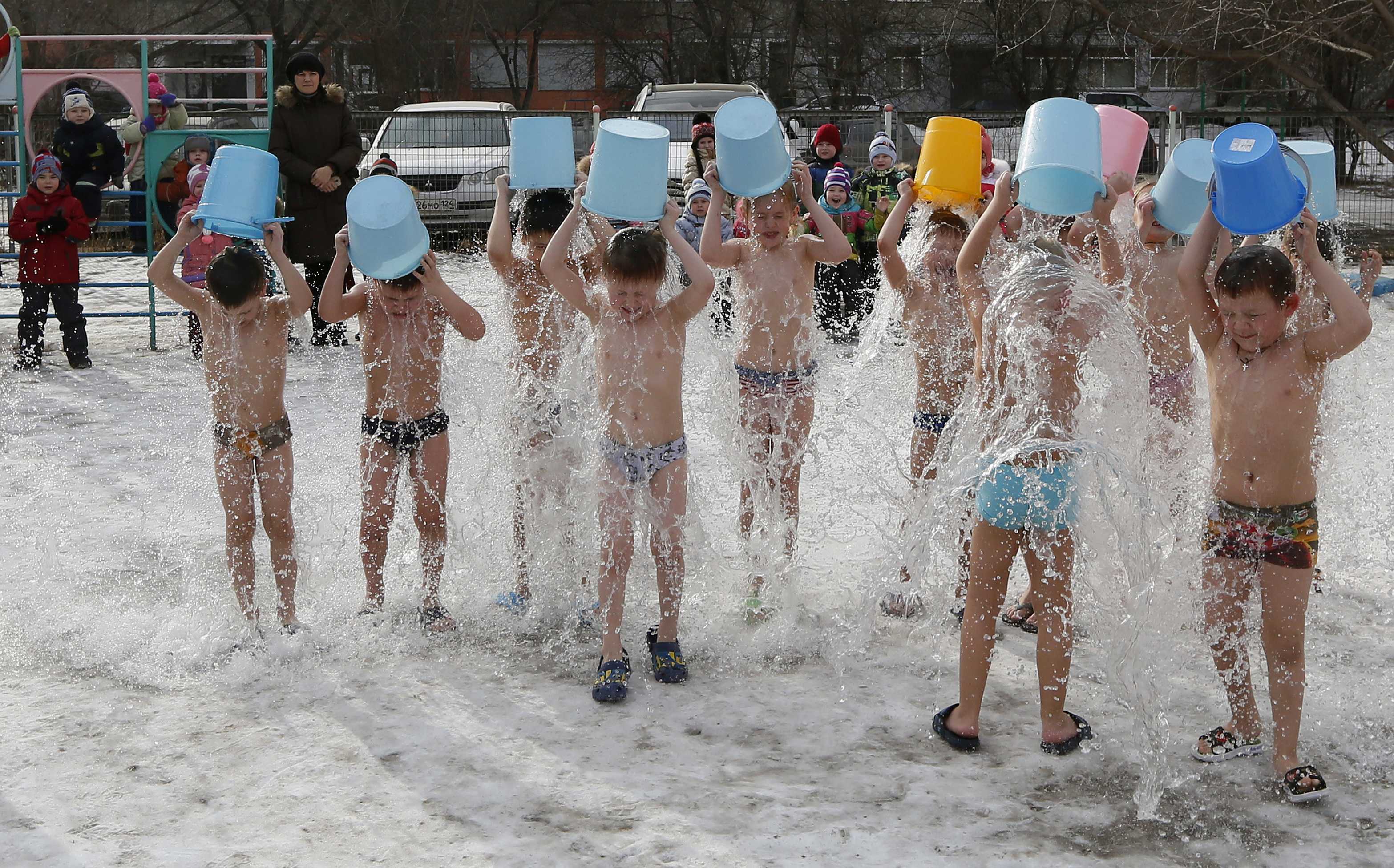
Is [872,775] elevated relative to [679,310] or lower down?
lower down

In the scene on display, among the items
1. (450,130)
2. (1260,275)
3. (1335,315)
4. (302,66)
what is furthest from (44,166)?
(1335,315)


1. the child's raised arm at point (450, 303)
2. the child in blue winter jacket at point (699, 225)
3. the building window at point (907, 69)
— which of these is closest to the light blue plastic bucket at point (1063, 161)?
the child's raised arm at point (450, 303)

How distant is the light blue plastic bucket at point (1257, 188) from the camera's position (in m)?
3.48

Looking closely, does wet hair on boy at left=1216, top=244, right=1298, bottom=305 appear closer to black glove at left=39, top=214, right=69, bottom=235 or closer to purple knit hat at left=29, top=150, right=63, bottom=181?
black glove at left=39, top=214, right=69, bottom=235

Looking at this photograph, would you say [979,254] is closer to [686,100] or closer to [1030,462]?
[1030,462]

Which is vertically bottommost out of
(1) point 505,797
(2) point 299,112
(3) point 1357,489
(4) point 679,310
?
(1) point 505,797

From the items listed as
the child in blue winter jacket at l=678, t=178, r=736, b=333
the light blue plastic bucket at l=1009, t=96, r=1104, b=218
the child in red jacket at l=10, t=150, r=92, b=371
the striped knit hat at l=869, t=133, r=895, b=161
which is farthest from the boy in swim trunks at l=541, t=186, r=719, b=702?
the child in red jacket at l=10, t=150, r=92, b=371

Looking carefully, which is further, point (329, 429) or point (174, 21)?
point (174, 21)

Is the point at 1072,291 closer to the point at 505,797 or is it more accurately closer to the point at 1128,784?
the point at 1128,784

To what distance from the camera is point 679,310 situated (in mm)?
4262

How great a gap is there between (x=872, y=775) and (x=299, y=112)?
7.96 metres

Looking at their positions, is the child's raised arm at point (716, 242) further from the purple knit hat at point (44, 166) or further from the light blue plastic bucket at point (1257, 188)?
the purple knit hat at point (44, 166)

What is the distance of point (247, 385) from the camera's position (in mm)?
4359

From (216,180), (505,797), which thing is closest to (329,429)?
(216,180)
